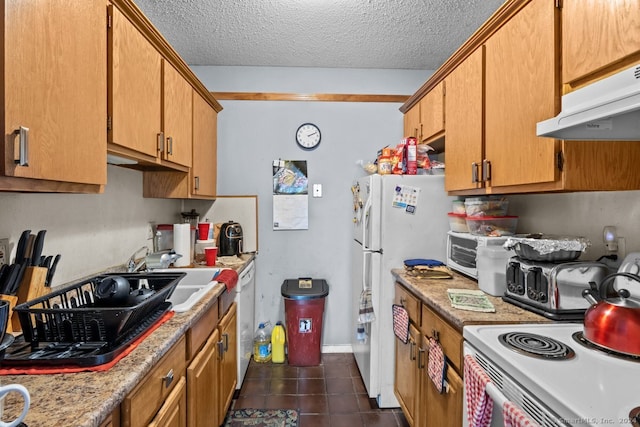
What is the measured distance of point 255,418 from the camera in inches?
82.0

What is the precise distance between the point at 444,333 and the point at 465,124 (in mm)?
1189

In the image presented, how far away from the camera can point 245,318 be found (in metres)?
2.46

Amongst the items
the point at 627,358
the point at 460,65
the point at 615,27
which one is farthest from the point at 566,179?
the point at 460,65

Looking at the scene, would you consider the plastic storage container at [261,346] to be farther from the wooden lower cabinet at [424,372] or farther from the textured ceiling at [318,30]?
the textured ceiling at [318,30]

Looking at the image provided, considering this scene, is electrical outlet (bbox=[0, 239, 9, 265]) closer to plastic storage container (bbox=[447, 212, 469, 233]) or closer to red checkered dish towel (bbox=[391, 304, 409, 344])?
red checkered dish towel (bbox=[391, 304, 409, 344])

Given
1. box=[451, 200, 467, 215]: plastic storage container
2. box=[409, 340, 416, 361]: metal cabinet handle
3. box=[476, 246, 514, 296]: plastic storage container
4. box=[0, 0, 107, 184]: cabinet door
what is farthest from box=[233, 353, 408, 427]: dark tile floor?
box=[0, 0, 107, 184]: cabinet door

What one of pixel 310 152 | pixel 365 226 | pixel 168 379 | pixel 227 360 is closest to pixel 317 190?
pixel 310 152

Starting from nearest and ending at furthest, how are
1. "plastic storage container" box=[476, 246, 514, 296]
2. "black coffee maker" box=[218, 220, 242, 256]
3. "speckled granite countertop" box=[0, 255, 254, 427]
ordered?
"speckled granite countertop" box=[0, 255, 254, 427], "plastic storage container" box=[476, 246, 514, 296], "black coffee maker" box=[218, 220, 242, 256]

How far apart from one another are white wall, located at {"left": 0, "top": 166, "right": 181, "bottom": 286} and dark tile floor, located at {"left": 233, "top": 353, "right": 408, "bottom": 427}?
1323 mm

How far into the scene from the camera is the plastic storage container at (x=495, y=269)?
5.11ft

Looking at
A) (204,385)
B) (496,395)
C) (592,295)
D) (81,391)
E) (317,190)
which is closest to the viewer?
(81,391)

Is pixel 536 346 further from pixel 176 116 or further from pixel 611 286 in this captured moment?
pixel 176 116

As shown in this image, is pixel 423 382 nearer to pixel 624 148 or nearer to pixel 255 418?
pixel 255 418

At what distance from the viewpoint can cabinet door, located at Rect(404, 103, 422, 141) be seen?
2.65 metres
